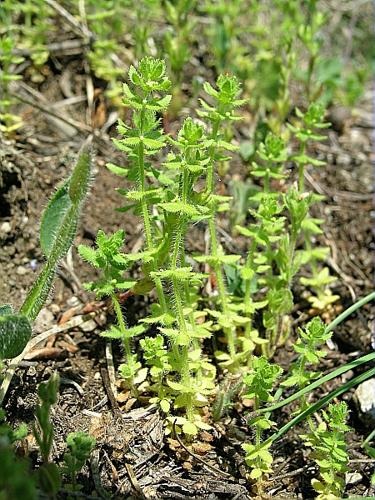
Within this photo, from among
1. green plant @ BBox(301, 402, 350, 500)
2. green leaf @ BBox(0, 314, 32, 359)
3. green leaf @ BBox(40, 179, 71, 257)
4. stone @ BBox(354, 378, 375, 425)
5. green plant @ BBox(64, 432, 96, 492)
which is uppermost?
green leaf @ BBox(40, 179, 71, 257)

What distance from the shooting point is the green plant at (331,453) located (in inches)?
82.8

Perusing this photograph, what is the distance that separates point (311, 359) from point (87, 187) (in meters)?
1.03

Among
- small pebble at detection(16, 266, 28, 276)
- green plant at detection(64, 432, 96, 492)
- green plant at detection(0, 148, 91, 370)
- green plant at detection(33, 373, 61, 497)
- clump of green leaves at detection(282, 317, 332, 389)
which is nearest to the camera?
green plant at detection(33, 373, 61, 497)

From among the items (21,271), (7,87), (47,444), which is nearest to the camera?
(47,444)

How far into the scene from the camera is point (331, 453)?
212 centimetres

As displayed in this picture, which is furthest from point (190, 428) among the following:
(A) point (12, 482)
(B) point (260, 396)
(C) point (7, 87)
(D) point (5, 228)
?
A: (C) point (7, 87)

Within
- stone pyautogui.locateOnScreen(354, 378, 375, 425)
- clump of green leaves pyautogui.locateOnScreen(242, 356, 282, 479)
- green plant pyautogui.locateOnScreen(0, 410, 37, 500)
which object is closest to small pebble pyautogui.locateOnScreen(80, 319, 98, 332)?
clump of green leaves pyautogui.locateOnScreen(242, 356, 282, 479)

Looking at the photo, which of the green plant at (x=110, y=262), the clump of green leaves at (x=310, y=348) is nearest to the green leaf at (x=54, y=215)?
the green plant at (x=110, y=262)

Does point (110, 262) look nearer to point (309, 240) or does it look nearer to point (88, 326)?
point (88, 326)

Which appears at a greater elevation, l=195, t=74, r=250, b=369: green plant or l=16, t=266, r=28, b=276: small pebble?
l=195, t=74, r=250, b=369: green plant

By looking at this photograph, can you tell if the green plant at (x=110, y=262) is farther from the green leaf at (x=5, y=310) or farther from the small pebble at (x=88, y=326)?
the small pebble at (x=88, y=326)

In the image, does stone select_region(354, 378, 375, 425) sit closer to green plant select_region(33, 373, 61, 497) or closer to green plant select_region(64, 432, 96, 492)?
green plant select_region(64, 432, 96, 492)

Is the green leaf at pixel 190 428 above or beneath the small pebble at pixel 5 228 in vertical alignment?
beneath

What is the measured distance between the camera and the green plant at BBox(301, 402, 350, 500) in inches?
82.8
